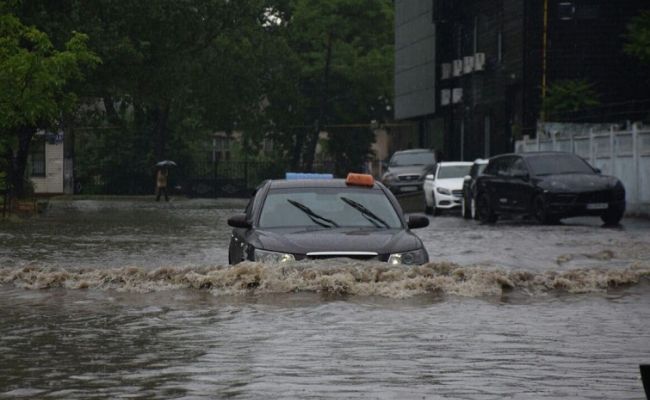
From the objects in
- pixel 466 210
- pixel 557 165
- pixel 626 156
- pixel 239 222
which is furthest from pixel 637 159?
pixel 239 222

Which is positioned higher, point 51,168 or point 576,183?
point 51,168

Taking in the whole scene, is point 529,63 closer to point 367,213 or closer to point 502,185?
point 502,185

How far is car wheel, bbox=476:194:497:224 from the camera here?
3872 cm

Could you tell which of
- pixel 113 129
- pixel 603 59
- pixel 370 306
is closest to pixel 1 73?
pixel 370 306

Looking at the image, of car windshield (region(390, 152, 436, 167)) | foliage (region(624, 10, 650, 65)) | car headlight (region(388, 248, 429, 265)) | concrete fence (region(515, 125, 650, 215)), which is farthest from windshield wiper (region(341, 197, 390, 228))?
car windshield (region(390, 152, 436, 167))

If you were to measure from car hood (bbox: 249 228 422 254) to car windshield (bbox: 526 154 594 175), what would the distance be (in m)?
20.6

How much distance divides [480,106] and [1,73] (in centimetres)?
3231

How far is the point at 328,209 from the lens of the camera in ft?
54.2

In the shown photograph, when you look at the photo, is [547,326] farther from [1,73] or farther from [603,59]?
[603,59]

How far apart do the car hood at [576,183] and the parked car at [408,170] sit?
19.2 m

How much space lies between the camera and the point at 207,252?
26234mm

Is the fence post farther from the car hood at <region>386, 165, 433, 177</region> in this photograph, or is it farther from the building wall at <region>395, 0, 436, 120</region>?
the building wall at <region>395, 0, 436, 120</region>

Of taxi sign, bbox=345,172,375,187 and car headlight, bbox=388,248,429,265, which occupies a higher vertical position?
taxi sign, bbox=345,172,375,187

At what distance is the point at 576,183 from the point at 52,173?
44.3 metres
